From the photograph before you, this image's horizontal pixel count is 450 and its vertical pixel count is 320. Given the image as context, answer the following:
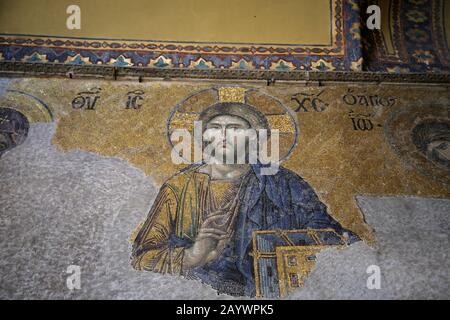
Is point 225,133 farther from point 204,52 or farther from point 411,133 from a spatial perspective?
point 411,133

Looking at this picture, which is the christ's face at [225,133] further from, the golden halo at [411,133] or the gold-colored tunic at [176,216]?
the golden halo at [411,133]

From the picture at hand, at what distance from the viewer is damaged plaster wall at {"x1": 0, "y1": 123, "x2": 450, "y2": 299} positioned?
3.71 meters

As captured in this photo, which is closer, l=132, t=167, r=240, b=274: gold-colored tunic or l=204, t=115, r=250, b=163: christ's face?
l=132, t=167, r=240, b=274: gold-colored tunic

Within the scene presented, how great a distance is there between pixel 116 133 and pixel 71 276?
1.46m

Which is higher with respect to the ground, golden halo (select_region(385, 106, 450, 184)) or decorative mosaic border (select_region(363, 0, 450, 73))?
decorative mosaic border (select_region(363, 0, 450, 73))

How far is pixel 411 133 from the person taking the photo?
192 inches

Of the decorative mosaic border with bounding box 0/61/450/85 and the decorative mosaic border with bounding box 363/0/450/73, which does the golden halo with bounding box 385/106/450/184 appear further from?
the decorative mosaic border with bounding box 363/0/450/73

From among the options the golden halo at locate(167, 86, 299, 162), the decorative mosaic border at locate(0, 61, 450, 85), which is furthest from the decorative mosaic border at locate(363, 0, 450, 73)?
the golden halo at locate(167, 86, 299, 162)

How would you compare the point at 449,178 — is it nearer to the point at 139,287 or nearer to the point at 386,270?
the point at 386,270

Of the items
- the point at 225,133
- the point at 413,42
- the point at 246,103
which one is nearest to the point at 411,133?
the point at 413,42

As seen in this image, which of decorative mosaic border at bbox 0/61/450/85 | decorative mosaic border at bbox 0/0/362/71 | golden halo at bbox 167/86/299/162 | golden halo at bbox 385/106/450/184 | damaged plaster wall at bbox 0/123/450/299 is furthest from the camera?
decorative mosaic border at bbox 0/0/362/71

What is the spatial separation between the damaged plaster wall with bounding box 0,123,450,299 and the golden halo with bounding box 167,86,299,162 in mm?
733

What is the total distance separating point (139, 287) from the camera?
→ 146 inches
